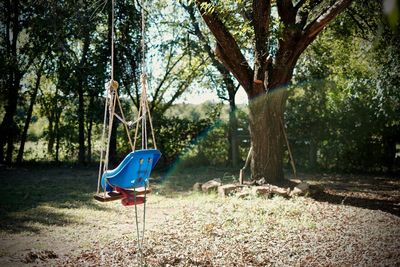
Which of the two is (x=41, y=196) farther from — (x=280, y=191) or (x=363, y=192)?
(x=363, y=192)

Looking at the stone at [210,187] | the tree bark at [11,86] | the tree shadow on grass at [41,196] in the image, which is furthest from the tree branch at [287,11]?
the tree bark at [11,86]

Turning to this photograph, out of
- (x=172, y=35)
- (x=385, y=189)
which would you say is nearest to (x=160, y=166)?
(x=172, y=35)

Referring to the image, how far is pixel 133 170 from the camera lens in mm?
4523

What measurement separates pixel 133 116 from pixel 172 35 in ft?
12.6

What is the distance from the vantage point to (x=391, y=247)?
5105mm

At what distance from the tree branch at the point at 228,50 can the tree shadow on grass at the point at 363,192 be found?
320 cm

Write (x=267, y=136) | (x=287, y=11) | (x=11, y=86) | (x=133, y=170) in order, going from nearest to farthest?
(x=133, y=170)
(x=287, y=11)
(x=267, y=136)
(x=11, y=86)

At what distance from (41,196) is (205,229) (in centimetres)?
534

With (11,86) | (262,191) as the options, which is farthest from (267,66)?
(11,86)

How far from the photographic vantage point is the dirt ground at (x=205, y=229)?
16.8ft

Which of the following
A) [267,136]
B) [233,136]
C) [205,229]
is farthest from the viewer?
[233,136]

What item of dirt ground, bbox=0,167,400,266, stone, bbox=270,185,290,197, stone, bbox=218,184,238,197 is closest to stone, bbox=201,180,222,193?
dirt ground, bbox=0,167,400,266

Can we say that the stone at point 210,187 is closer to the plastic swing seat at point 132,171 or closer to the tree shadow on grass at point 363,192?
the tree shadow on grass at point 363,192

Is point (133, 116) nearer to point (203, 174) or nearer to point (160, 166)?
point (160, 166)
